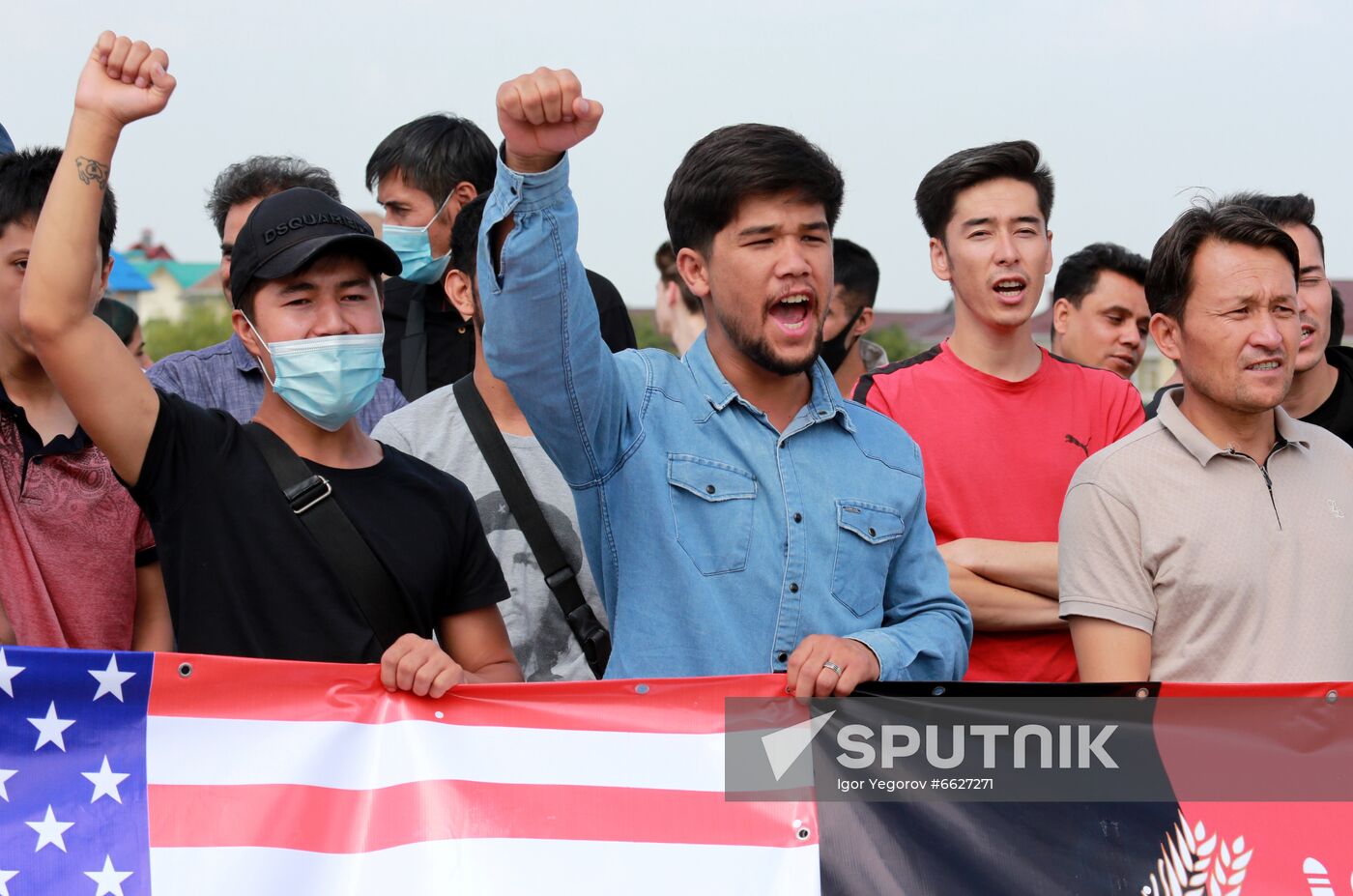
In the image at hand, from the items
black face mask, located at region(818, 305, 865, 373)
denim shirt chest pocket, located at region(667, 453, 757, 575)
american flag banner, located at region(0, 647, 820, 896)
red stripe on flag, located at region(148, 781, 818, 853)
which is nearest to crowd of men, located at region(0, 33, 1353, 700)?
denim shirt chest pocket, located at region(667, 453, 757, 575)

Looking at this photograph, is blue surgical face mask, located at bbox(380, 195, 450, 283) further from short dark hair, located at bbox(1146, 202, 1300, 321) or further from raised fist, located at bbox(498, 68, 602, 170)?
raised fist, located at bbox(498, 68, 602, 170)

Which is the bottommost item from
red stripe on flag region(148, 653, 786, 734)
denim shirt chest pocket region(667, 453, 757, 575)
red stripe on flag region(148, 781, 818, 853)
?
red stripe on flag region(148, 781, 818, 853)

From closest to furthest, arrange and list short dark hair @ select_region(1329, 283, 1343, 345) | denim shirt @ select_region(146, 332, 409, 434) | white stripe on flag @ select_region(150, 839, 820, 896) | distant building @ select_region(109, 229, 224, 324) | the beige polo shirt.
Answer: white stripe on flag @ select_region(150, 839, 820, 896) < the beige polo shirt < denim shirt @ select_region(146, 332, 409, 434) < short dark hair @ select_region(1329, 283, 1343, 345) < distant building @ select_region(109, 229, 224, 324)

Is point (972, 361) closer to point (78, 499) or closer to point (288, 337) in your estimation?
point (288, 337)

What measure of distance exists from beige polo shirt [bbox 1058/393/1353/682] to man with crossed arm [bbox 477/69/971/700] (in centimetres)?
52

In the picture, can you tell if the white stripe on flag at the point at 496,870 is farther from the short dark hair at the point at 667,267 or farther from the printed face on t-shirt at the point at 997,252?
the short dark hair at the point at 667,267

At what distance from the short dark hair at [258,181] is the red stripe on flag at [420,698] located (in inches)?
110

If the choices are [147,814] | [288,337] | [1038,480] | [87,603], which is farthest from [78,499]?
[1038,480]

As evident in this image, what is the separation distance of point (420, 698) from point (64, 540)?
1031 millimetres

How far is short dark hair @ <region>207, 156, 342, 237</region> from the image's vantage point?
5637 millimetres

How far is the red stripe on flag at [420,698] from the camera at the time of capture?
3188 mm

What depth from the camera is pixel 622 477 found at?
3.40 m

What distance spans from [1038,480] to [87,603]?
8.75ft

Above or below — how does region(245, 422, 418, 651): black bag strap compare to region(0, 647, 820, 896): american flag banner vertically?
above
